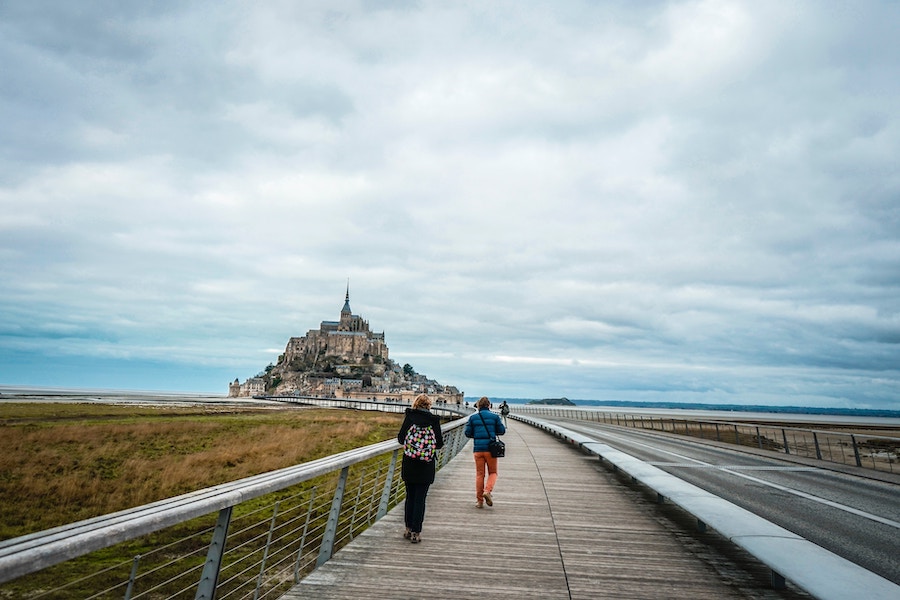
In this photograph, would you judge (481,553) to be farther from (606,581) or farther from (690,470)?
(690,470)

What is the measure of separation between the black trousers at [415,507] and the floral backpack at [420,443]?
33 centimetres

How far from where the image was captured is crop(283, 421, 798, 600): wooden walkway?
4273 millimetres

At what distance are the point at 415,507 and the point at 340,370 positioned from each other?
15876 centimetres

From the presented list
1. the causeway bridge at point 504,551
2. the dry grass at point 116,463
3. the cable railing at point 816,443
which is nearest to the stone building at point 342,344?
the cable railing at point 816,443

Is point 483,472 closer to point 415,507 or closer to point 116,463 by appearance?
point 415,507

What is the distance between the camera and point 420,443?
19.4 ft

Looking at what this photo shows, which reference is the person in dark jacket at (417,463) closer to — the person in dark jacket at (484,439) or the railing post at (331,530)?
the railing post at (331,530)

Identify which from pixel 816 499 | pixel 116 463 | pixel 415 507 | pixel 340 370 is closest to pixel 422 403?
pixel 415 507

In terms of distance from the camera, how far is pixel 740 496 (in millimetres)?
9273

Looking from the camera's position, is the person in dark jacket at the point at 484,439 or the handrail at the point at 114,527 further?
the person in dark jacket at the point at 484,439

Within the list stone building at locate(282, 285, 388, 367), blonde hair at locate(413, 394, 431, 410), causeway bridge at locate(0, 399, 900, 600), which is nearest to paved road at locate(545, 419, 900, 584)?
causeway bridge at locate(0, 399, 900, 600)

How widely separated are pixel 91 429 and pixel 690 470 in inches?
1301

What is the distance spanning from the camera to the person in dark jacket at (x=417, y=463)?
5672 mm

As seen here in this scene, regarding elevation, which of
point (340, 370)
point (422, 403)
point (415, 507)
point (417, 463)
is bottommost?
point (415, 507)
